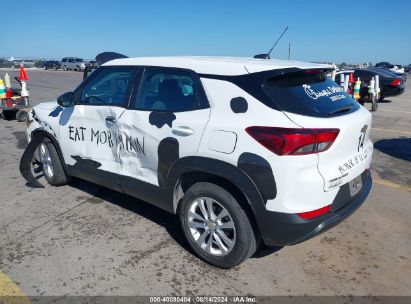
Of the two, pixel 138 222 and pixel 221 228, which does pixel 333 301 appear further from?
pixel 138 222

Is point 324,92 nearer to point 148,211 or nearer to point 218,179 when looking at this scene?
point 218,179

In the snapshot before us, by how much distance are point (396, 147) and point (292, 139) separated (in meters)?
5.70

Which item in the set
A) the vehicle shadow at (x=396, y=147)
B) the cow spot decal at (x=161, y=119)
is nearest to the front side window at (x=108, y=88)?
the cow spot decal at (x=161, y=119)

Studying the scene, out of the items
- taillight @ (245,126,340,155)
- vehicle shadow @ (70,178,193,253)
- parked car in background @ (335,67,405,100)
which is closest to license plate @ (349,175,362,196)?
taillight @ (245,126,340,155)

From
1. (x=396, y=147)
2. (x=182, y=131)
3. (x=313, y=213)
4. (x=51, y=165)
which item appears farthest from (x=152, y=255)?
(x=396, y=147)

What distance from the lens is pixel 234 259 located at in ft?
9.92

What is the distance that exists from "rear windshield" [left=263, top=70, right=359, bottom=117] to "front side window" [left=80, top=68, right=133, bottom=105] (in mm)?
1599

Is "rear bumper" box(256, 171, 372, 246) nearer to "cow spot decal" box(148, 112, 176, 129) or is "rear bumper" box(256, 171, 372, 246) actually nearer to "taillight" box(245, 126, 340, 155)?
"taillight" box(245, 126, 340, 155)

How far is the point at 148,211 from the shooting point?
4262 millimetres

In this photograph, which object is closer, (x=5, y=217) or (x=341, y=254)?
(x=341, y=254)

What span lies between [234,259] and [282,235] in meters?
0.50

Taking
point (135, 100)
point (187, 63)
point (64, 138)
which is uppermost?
point (187, 63)

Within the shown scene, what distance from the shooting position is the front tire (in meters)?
2.92

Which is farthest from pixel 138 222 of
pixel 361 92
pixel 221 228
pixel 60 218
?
pixel 361 92
